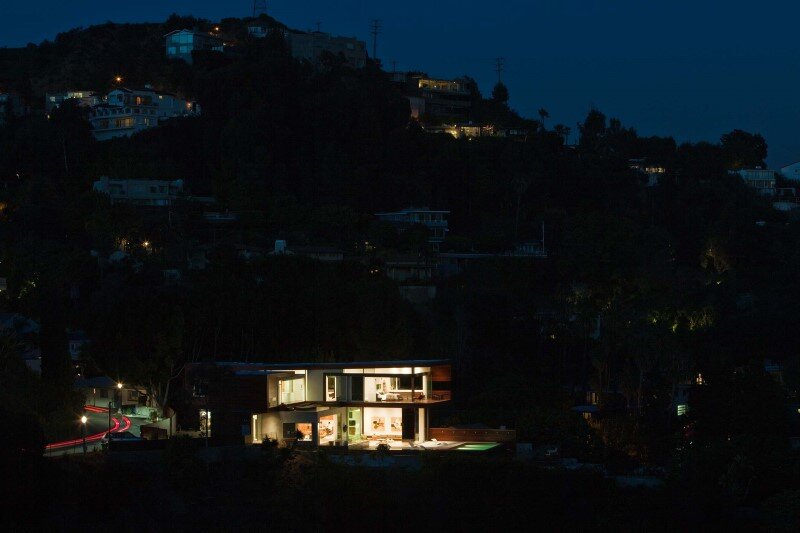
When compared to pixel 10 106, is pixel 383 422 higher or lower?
lower

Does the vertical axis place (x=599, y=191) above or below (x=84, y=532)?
above

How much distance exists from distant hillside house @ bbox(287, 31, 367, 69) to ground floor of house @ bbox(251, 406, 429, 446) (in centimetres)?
4353

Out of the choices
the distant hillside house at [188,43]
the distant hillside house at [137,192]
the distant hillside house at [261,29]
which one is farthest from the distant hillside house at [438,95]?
the distant hillside house at [137,192]

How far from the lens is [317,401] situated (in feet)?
76.6

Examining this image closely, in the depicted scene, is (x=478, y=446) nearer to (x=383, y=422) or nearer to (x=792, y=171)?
(x=383, y=422)

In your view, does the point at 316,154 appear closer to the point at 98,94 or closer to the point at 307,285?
the point at 98,94

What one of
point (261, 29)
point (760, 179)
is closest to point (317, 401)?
point (261, 29)

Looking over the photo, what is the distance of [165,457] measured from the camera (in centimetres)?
1962

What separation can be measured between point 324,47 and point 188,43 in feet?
28.4

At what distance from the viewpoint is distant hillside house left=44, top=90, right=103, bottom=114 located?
192 feet

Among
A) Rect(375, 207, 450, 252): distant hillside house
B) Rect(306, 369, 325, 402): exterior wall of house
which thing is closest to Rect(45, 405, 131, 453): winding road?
Rect(306, 369, 325, 402): exterior wall of house

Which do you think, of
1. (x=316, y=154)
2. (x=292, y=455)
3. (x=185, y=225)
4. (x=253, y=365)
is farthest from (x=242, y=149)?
(x=292, y=455)

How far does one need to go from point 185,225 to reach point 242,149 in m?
7.01

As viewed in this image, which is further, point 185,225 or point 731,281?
point 731,281
